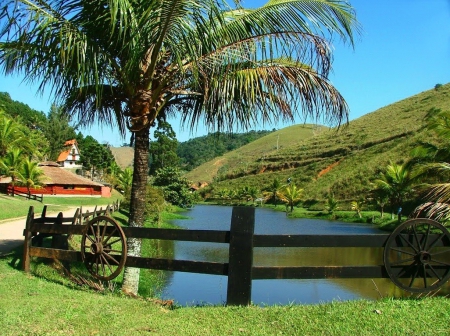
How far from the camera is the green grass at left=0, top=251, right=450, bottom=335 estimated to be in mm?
4441

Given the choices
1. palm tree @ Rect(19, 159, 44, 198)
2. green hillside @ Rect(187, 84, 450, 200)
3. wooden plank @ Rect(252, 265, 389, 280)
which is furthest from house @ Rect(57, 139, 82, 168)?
wooden plank @ Rect(252, 265, 389, 280)

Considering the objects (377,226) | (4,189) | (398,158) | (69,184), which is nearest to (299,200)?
(398,158)

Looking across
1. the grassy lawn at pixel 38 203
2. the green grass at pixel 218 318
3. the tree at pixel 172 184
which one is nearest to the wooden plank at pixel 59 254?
the green grass at pixel 218 318

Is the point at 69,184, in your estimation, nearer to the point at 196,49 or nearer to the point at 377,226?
the point at 377,226

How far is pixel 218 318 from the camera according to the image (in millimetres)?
4793

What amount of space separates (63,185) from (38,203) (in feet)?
44.7

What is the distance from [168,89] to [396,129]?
6721 centimetres

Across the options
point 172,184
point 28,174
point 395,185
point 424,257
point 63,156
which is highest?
point 63,156

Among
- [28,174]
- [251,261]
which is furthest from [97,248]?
[28,174]

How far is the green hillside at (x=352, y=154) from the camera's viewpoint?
5738cm

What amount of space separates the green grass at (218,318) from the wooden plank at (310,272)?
1.15 feet

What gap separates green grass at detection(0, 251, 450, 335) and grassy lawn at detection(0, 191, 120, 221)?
1918 centimetres

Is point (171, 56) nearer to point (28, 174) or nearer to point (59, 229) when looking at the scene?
point (59, 229)

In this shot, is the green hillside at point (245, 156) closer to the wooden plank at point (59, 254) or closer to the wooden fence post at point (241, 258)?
the wooden plank at point (59, 254)
